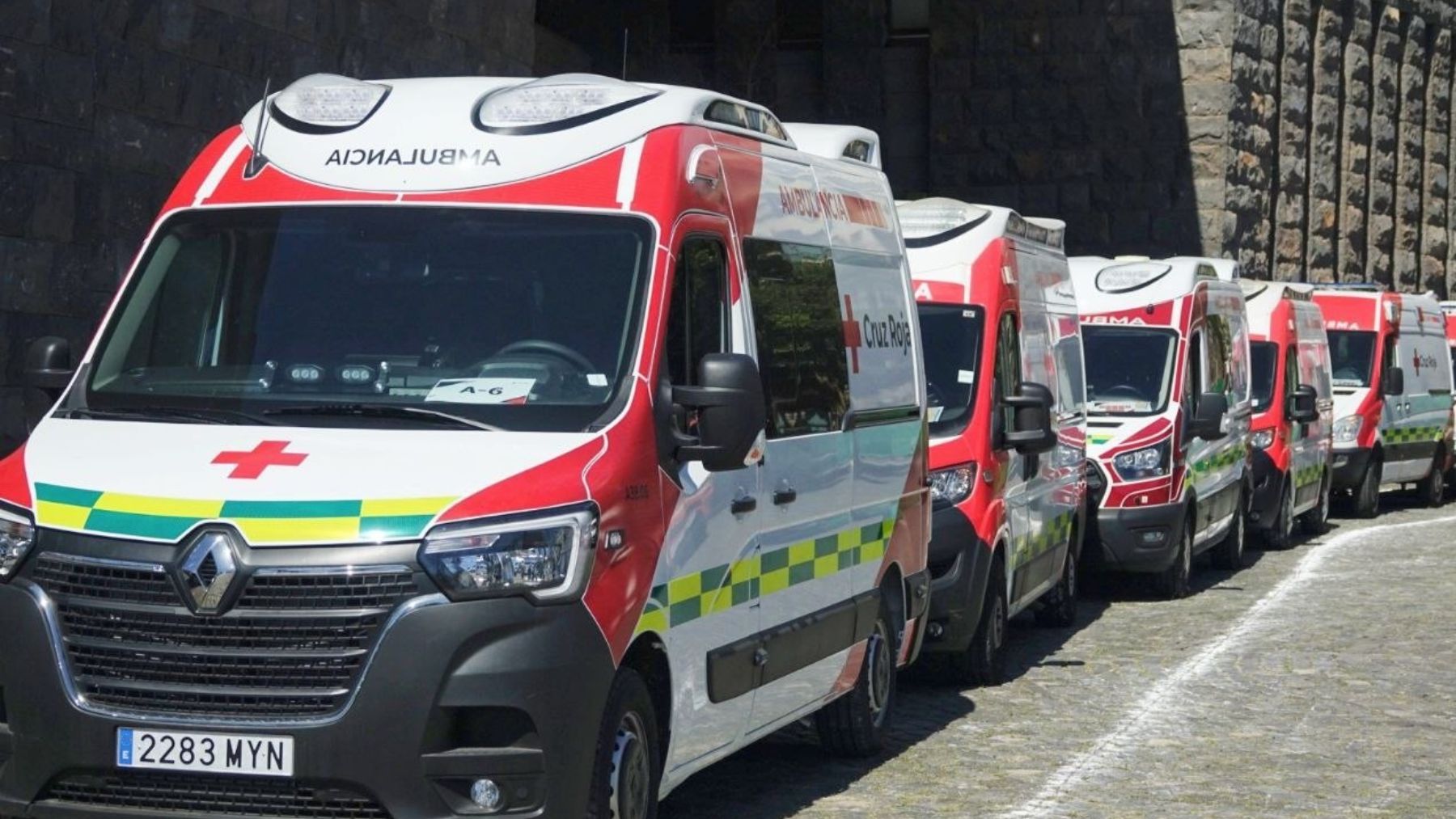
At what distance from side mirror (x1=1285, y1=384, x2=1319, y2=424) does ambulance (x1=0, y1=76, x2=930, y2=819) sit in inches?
508

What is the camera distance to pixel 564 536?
600 centimetres

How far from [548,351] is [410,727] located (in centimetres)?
134

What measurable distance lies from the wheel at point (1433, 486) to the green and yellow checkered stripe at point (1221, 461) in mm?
9214

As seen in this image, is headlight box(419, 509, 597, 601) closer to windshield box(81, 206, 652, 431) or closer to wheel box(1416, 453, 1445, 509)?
windshield box(81, 206, 652, 431)

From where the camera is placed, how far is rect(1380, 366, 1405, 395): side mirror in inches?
1009

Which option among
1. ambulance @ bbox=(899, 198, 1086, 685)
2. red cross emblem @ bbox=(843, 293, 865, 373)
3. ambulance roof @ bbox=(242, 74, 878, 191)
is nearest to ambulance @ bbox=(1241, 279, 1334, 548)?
ambulance @ bbox=(899, 198, 1086, 685)

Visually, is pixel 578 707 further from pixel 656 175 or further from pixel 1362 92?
pixel 1362 92

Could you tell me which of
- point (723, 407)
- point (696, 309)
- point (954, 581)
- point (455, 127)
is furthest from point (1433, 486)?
point (723, 407)

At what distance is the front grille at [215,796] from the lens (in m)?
5.87

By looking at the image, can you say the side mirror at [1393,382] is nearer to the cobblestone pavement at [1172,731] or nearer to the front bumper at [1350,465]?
the front bumper at [1350,465]

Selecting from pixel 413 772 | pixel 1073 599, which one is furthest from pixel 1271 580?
pixel 413 772

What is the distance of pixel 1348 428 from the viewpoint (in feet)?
83.1

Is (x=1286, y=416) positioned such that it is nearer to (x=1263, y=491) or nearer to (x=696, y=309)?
(x=1263, y=491)

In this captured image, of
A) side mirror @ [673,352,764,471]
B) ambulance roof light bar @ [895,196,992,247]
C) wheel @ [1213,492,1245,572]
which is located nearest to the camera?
side mirror @ [673,352,764,471]
